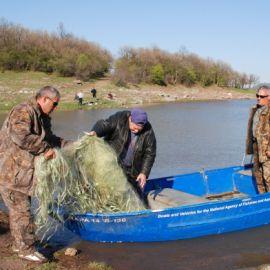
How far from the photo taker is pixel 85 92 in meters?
38.8

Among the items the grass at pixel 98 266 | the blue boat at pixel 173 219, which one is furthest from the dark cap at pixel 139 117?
the grass at pixel 98 266

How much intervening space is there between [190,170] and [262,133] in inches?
174

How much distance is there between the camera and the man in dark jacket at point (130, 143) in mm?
7363

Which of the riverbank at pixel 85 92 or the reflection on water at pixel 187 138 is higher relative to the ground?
the riverbank at pixel 85 92

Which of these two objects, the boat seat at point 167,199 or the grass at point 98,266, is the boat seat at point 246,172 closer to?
the boat seat at point 167,199

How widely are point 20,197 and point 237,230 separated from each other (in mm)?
3811

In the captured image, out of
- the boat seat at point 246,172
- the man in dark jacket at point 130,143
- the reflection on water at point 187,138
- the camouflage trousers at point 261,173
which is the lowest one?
the reflection on water at point 187,138

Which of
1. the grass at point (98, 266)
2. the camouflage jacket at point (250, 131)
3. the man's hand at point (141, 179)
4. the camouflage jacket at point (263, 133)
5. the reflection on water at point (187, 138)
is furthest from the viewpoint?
the reflection on water at point (187, 138)

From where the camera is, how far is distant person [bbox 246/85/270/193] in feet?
26.7

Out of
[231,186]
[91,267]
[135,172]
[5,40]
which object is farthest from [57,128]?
[5,40]

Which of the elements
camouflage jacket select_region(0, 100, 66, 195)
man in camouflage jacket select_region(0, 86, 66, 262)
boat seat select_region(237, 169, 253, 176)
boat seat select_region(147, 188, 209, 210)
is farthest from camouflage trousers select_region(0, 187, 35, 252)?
boat seat select_region(237, 169, 253, 176)

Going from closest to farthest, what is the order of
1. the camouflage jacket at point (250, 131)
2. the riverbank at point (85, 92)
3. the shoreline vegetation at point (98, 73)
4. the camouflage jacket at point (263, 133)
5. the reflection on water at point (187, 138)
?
the camouflage jacket at point (263, 133) → the camouflage jacket at point (250, 131) → the reflection on water at point (187, 138) → the riverbank at point (85, 92) → the shoreline vegetation at point (98, 73)

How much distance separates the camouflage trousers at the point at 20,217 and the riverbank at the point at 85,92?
23.1 meters

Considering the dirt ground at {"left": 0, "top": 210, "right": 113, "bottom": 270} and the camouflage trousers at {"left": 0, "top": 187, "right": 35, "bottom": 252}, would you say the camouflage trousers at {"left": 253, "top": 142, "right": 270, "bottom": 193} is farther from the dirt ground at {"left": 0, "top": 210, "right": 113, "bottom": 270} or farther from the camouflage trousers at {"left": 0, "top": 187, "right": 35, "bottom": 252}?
the camouflage trousers at {"left": 0, "top": 187, "right": 35, "bottom": 252}
